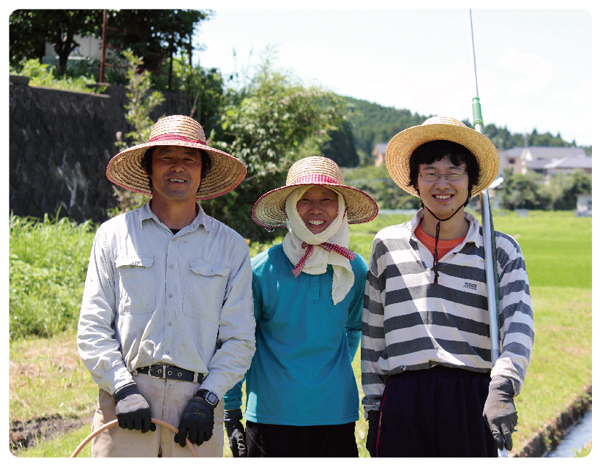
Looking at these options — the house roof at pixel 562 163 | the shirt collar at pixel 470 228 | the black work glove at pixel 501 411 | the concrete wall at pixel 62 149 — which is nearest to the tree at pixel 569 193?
the house roof at pixel 562 163

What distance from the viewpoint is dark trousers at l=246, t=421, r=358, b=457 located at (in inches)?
103

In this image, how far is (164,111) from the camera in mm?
9594

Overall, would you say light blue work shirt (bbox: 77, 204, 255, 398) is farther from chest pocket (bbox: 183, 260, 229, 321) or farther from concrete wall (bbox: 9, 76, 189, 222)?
concrete wall (bbox: 9, 76, 189, 222)

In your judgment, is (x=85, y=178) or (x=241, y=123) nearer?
(x=85, y=178)

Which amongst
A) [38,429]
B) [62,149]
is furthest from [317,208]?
[62,149]

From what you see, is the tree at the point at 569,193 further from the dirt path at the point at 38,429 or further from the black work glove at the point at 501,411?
the black work glove at the point at 501,411

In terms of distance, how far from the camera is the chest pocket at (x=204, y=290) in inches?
96.3

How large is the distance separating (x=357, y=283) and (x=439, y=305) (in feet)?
1.59

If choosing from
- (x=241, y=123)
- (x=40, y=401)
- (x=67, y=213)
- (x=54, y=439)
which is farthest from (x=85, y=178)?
(x=54, y=439)

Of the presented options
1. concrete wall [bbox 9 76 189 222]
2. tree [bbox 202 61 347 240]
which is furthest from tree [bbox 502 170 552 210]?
concrete wall [bbox 9 76 189 222]

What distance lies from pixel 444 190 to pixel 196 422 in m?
1.36

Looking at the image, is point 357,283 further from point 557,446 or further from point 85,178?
point 85,178

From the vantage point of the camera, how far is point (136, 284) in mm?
2430

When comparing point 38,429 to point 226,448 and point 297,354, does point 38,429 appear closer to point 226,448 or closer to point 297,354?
point 226,448
